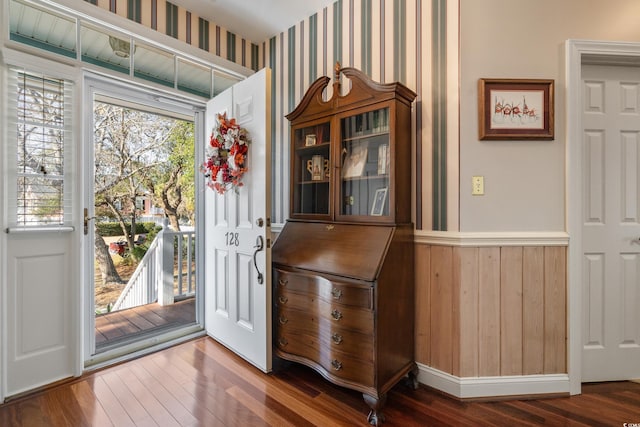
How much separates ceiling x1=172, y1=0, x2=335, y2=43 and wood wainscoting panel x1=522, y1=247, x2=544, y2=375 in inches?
98.2

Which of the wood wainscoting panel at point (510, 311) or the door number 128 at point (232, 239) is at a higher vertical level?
the door number 128 at point (232, 239)

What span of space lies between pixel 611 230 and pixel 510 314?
929 mm

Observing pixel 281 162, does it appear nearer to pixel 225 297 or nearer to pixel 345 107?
pixel 345 107

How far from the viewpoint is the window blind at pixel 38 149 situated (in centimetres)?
187

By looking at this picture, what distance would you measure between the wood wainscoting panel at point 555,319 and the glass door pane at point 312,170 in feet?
4.80

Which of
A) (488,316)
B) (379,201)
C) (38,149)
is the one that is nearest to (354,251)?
(379,201)

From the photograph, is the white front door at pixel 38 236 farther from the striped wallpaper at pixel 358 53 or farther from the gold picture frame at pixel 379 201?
the gold picture frame at pixel 379 201

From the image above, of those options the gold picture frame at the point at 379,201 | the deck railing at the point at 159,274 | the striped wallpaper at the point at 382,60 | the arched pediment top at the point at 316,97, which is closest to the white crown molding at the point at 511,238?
the striped wallpaper at the point at 382,60

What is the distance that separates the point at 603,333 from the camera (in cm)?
201

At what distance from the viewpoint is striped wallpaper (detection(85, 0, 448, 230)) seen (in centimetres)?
198

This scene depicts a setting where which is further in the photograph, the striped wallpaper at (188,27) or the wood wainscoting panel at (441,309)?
the striped wallpaper at (188,27)

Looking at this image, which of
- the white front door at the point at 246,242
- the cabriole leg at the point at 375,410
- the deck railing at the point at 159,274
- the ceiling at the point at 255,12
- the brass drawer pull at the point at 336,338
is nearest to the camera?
the cabriole leg at the point at 375,410

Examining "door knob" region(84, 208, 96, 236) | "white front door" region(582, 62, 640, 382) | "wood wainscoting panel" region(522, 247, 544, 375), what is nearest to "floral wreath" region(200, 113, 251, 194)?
"door knob" region(84, 208, 96, 236)

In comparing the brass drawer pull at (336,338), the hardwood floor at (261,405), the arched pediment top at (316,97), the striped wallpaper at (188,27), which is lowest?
the hardwood floor at (261,405)
